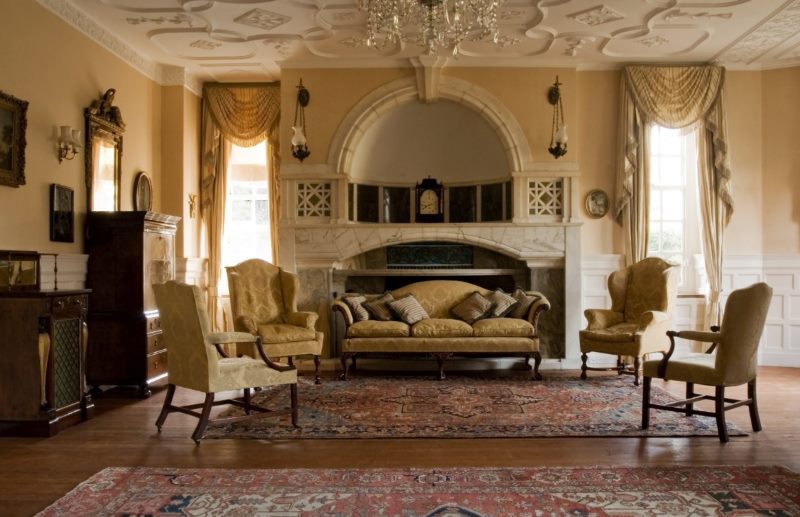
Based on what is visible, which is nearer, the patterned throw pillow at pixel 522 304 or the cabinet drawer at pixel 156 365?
the cabinet drawer at pixel 156 365

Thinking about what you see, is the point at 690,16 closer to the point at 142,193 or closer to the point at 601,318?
the point at 601,318

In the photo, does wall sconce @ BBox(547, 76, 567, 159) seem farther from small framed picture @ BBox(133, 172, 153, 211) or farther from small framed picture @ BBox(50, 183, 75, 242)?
small framed picture @ BBox(50, 183, 75, 242)

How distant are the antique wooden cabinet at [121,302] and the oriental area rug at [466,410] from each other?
1232 millimetres

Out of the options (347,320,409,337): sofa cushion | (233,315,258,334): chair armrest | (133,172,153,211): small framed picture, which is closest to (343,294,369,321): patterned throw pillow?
(347,320,409,337): sofa cushion

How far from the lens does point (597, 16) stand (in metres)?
6.24

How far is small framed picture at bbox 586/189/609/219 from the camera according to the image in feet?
25.4

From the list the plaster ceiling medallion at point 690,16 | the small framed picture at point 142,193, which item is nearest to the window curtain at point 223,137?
the small framed picture at point 142,193

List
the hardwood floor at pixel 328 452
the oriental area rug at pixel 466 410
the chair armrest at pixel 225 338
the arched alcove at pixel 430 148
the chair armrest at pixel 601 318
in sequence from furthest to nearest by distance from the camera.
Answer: the arched alcove at pixel 430 148
the chair armrest at pixel 601 318
the oriental area rug at pixel 466 410
the chair armrest at pixel 225 338
the hardwood floor at pixel 328 452

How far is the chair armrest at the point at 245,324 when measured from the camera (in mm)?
6098

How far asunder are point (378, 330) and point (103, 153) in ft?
11.0

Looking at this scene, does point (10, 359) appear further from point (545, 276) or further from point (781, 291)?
point (781, 291)

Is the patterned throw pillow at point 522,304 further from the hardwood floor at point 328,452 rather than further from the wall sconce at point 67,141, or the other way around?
the wall sconce at point 67,141

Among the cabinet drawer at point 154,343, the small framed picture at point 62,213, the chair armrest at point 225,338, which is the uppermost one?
the small framed picture at point 62,213

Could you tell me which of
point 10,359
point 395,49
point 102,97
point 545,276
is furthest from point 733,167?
point 10,359
